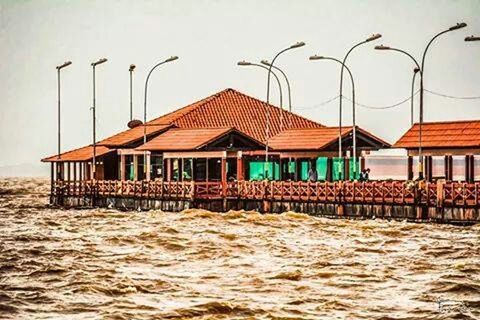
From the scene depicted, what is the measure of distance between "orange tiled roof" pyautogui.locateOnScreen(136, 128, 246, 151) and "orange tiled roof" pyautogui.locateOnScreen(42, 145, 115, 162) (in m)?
8.73

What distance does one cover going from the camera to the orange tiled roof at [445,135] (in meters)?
61.4

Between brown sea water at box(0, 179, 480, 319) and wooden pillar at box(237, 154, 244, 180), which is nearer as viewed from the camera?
brown sea water at box(0, 179, 480, 319)

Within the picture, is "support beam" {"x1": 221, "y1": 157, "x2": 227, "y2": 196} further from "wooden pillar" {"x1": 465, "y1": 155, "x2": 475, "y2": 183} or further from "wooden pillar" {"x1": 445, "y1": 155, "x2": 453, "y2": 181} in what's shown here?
"wooden pillar" {"x1": 465, "y1": 155, "x2": 475, "y2": 183}

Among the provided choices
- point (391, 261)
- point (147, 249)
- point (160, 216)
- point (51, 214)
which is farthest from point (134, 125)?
point (391, 261)

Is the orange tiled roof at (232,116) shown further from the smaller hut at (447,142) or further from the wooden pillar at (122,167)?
the smaller hut at (447,142)

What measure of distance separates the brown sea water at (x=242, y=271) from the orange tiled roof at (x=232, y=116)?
102 ft

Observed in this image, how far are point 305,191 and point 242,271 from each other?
29.6 m

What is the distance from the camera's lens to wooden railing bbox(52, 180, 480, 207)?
178 feet

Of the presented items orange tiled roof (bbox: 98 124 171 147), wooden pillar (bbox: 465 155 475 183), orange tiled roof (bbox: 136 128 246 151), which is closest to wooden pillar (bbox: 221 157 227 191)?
orange tiled roof (bbox: 136 128 246 151)

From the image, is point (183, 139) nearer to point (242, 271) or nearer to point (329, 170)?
point (329, 170)

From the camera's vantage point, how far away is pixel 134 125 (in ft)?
318
